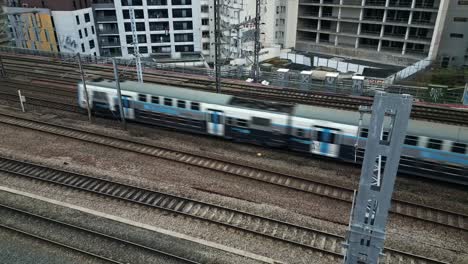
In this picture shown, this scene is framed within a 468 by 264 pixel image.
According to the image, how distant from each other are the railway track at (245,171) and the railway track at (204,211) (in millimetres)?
3014

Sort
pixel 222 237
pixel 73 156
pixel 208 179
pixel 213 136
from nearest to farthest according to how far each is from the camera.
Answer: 1. pixel 222 237
2. pixel 208 179
3. pixel 73 156
4. pixel 213 136

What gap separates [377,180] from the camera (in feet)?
26.9

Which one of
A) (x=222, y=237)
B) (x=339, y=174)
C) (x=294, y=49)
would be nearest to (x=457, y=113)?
(x=339, y=174)

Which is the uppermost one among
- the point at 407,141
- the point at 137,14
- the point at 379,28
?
the point at 137,14

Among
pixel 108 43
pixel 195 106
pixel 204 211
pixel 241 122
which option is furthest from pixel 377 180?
pixel 108 43

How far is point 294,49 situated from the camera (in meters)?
67.7

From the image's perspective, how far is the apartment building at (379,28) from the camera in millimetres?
54469

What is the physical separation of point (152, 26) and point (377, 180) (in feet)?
214

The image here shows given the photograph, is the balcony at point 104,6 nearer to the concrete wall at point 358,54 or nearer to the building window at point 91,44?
the building window at point 91,44

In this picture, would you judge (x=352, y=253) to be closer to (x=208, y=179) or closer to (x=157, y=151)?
(x=208, y=179)

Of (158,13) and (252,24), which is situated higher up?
(158,13)

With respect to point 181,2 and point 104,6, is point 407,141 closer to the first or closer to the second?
point 181,2

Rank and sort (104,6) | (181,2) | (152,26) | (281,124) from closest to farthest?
(281,124)
(104,6)
(181,2)
(152,26)

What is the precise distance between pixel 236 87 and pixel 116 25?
38.9m
